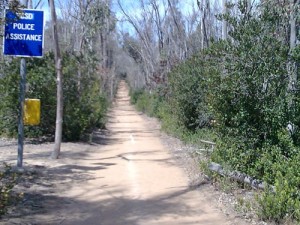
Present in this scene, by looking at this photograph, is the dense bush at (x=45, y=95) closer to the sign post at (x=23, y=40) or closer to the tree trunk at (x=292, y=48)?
the sign post at (x=23, y=40)

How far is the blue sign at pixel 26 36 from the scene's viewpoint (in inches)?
417

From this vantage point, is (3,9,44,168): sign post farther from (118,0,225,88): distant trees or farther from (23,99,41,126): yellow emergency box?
(118,0,225,88): distant trees

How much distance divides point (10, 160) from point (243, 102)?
6758mm

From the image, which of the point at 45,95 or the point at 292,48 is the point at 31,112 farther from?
the point at 45,95

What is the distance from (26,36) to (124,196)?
4249 millimetres

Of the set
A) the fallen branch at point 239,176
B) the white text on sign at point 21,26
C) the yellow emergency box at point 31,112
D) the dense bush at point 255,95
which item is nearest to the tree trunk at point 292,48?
the dense bush at point 255,95

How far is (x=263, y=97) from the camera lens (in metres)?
9.08

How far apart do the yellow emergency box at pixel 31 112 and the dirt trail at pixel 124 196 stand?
1.36m

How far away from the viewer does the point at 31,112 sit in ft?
37.1

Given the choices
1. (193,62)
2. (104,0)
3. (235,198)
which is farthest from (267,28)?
(104,0)

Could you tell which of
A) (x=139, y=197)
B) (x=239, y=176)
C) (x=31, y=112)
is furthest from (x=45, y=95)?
(x=239, y=176)

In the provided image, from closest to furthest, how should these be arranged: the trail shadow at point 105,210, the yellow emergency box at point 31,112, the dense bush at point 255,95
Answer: the trail shadow at point 105,210 < the dense bush at point 255,95 < the yellow emergency box at point 31,112

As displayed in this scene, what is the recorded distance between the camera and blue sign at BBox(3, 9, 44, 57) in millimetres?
10602

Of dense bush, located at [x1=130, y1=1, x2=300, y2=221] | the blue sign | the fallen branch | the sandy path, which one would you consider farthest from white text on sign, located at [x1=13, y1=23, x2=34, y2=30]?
the fallen branch
